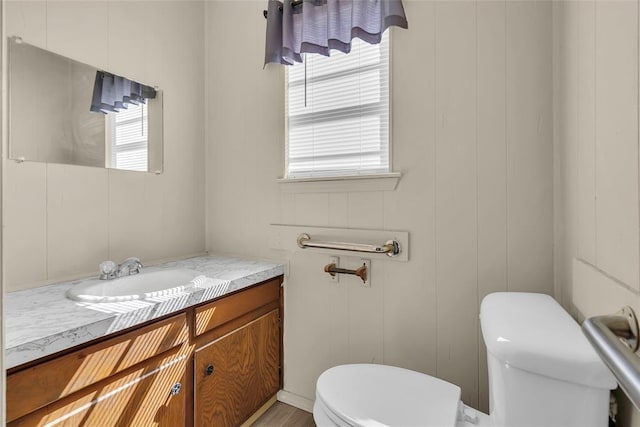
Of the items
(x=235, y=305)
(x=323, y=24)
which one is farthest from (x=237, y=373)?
(x=323, y=24)

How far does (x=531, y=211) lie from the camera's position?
4.09ft

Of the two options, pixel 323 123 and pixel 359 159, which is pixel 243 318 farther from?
pixel 323 123

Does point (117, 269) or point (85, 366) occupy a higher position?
point (117, 269)

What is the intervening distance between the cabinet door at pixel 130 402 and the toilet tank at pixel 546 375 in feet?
3.45

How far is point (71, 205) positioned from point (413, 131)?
4.96 ft

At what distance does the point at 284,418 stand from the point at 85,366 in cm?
107

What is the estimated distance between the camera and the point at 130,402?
3.45 ft

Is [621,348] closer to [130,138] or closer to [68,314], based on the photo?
[68,314]

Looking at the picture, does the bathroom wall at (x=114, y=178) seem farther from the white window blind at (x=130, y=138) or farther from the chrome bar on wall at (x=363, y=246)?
the chrome bar on wall at (x=363, y=246)

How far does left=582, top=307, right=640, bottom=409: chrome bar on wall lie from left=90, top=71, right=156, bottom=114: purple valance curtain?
1.81 m

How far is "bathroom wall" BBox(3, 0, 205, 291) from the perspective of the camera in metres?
1.28

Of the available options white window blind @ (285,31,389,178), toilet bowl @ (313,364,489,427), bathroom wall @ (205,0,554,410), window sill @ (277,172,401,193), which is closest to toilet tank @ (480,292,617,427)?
toilet bowl @ (313,364,489,427)

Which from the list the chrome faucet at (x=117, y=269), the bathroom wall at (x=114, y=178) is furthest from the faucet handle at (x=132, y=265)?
the bathroom wall at (x=114, y=178)

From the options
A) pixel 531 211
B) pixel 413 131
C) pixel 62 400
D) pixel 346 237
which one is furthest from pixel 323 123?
pixel 62 400
